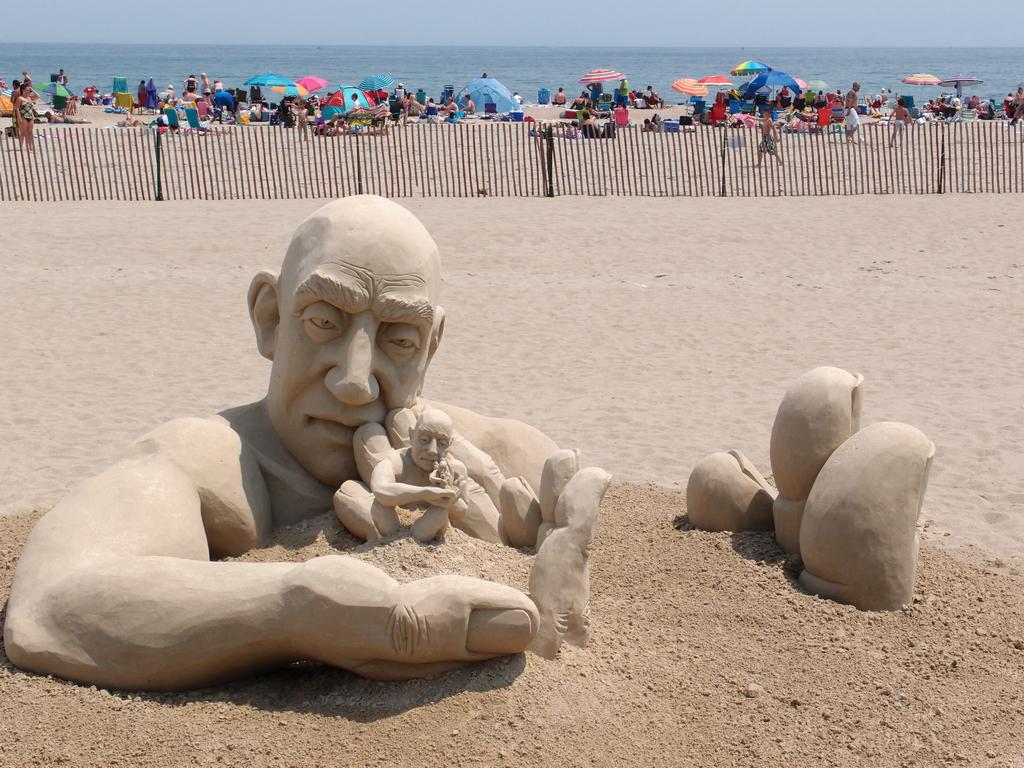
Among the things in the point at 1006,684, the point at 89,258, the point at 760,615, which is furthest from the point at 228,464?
the point at 89,258

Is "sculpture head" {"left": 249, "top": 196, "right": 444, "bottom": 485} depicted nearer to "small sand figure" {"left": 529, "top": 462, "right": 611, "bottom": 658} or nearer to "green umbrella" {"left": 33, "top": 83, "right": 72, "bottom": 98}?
"small sand figure" {"left": 529, "top": 462, "right": 611, "bottom": 658}

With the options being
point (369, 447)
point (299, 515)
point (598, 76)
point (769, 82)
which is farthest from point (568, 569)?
point (598, 76)

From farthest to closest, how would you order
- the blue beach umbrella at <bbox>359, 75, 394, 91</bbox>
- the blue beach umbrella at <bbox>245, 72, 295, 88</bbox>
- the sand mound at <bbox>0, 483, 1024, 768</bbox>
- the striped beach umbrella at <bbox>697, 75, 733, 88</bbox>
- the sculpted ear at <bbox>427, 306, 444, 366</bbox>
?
the striped beach umbrella at <bbox>697, 75, 733, 88</bbox> → the blue beach umbrella at <bbox>359, 75, 394, 91</bbox> → the blue beach umbrella at <bbox>245, 72, 295, 88</bbox> → the sculpted ear at <bbox>427, 306, 444, 366</bbox> → the sand mound at <bbox>0, 483, 1024, 768</bbox>

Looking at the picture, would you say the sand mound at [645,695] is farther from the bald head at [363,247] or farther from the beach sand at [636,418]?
the bald head at [363,247]

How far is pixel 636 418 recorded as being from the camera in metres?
8.97

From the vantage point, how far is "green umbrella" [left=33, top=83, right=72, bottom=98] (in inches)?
1474

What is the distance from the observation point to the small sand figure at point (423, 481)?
4590 mm

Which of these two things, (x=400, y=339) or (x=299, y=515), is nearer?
(x=400, y=339)

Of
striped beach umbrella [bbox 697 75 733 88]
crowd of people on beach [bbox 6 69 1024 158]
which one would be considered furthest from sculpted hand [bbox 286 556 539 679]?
striped beach umbrella [bbox 697 75 733 88]

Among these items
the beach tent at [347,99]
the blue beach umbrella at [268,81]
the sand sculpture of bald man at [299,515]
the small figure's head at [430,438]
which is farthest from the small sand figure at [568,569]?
the blue beach umbrella at [268,81]

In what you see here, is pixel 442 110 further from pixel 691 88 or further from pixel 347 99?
pixel 691 88

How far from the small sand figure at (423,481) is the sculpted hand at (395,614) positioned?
0.49m

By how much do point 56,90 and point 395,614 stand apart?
38113mm

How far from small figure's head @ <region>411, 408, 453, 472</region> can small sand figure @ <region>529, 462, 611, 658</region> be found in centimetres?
42
